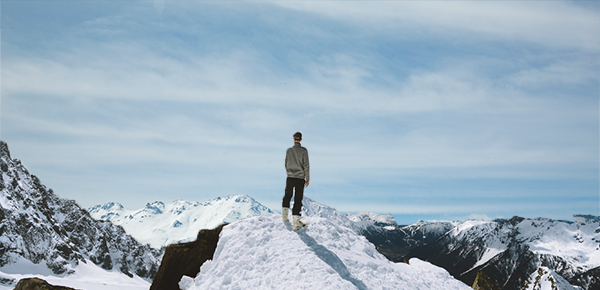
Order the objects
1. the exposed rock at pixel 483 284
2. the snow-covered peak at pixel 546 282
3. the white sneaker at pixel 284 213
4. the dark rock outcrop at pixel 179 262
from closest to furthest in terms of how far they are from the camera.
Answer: the dark rock outcrop at pixel 179 262
the white sneaker at pixel 284 213
the exposed rock at pixel 483 284
the snow-covered peak at pixel 546 282

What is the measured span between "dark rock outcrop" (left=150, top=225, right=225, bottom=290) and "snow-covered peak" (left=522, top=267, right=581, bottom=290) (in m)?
68.4

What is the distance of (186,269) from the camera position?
1980 cm

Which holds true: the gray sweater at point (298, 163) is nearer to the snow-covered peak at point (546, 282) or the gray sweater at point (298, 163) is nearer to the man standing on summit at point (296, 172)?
the man standing on summit at point (296, 172)

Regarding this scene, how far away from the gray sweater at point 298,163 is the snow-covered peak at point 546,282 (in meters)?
66.1

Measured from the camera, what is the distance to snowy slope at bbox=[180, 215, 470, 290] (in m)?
15.9

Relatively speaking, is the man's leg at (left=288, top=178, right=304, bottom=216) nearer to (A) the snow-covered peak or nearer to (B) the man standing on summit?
(B) the man standing on summit

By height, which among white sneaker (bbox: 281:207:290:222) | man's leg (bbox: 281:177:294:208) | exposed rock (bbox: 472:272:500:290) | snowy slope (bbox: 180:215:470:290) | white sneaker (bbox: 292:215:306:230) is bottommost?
exposed rock (bbox: 472:272:500:290)

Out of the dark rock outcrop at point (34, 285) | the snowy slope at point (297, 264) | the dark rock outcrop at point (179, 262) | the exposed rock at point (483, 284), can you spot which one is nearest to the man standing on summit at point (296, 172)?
the snowy slope at point (297, 264)

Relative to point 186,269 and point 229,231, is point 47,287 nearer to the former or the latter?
point 186,269

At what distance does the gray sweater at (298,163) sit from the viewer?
20.1 m

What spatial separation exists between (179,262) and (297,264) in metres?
7.12

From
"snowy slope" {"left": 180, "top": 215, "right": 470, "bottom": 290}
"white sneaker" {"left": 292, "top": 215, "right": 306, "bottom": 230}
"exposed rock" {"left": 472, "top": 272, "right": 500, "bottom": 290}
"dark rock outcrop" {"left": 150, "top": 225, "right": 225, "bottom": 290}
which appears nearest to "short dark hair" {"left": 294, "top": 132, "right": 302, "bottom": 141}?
"white sneaker" {"left": 292, "top": 215, "right": 306, "bottom": 230}

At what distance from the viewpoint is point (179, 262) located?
1992 cm

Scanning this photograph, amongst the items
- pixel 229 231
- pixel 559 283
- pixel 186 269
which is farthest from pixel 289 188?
pixel 559 283
